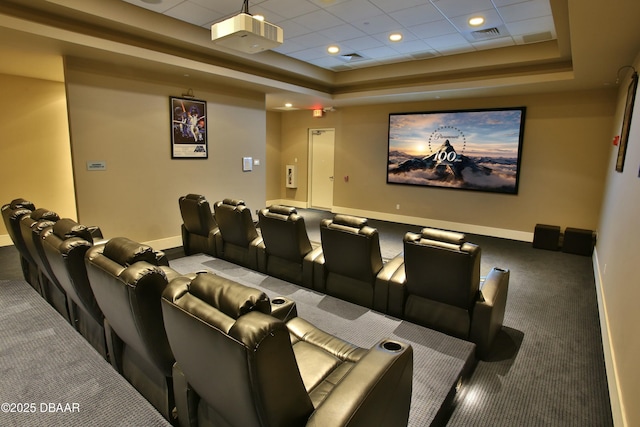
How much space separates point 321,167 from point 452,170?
361cm

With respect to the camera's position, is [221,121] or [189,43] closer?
[189,43]

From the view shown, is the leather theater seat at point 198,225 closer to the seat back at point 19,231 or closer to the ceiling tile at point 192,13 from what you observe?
the seat back at point 19,231

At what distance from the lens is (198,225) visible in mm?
4922

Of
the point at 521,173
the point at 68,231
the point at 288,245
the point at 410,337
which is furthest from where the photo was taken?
the point at 521,173

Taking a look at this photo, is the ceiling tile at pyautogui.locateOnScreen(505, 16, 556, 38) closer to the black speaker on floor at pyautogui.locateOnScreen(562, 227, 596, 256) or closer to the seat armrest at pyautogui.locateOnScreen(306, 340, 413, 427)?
the black speaker on floor at pyautogui.locateOnScreen(562, 227, 596, 256)

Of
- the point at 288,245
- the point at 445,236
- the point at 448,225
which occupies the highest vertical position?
the point at 445,236

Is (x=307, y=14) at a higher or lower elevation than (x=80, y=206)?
higher

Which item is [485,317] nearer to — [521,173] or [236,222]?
[236,222]

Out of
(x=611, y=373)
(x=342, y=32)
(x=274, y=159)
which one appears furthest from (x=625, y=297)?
(x=274, y=159)

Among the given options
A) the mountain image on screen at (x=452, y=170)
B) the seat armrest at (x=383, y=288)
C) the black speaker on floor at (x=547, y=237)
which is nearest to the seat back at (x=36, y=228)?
the seat armrest at (x=383, y=288)

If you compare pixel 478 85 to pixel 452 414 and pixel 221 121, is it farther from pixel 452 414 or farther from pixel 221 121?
pixel 452 414

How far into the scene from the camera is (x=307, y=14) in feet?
14.2

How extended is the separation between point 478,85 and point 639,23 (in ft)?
10.4

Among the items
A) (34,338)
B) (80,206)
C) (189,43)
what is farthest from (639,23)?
(80,206)
